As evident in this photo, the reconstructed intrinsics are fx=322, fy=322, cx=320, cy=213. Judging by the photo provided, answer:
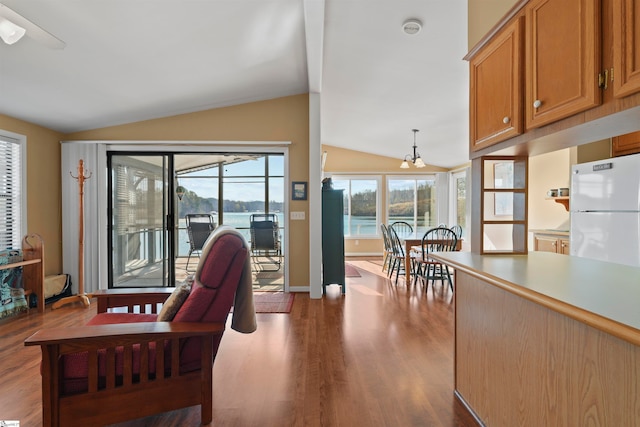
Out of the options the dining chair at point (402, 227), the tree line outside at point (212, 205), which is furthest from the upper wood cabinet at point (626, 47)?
the dining chair at point (402, 227)

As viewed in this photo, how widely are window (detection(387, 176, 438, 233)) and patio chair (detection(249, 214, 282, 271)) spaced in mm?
3987


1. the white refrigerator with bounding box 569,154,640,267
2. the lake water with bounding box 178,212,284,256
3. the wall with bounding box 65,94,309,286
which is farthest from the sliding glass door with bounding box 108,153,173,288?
the white refrigerator with bounding box 569,154,640,267

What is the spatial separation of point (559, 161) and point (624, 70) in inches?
178

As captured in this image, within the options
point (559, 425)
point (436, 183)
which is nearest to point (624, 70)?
point (559, 425)

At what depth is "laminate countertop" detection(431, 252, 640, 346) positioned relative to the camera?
83 cm

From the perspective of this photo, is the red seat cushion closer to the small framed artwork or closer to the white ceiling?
the white ceiling

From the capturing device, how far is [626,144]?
318cm

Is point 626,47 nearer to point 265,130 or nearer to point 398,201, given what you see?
point 265,130

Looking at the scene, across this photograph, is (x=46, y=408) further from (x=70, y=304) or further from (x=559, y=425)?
(x=70, y=304)

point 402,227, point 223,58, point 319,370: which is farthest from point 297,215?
point 402,227

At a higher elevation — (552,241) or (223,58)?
(223,58)

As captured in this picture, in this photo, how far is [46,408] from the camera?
140 cm

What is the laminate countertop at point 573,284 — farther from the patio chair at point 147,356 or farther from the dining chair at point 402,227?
the dining chair at point 402,227

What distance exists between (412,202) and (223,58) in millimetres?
6040
